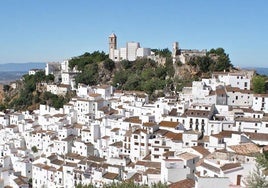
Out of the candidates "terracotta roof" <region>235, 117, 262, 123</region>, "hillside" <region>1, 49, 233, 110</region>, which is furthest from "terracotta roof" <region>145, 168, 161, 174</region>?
"hillside" <region>1, 49, 233, 110</region>

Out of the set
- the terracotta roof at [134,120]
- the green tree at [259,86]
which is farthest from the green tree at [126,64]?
the terracotta roof at [134,120]

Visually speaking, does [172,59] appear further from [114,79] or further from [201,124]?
[201,124]

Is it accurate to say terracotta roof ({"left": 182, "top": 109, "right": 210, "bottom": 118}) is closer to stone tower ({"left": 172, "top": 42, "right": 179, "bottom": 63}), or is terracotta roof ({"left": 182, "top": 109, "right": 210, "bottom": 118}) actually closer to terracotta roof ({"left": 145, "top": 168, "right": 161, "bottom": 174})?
terracotta roof ({"left": 145, "top": 168, "right": 161, "bottom": 174})

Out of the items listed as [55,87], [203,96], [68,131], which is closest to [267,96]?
Answer: [203,96]

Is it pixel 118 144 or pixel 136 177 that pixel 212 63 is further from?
pixel 136 177

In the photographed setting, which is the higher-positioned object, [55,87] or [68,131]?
[55,87]

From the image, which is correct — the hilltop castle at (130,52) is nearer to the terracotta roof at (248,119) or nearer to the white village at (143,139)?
the white village at (143,139)

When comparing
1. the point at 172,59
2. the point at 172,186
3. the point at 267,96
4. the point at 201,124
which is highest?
the point at 172,59

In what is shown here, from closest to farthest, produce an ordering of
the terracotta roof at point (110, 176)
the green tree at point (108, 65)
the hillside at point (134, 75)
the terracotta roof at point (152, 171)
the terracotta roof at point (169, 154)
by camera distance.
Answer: the terracotta roof at point (152, 171)
the terracotta roof at point (110, 176)
the terracotta roof at point (169, 154)
the hillside at point (134, 75)
the green tree at point (108, 65)
